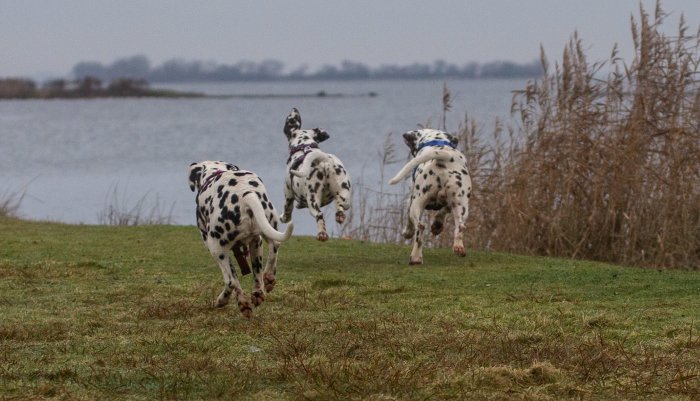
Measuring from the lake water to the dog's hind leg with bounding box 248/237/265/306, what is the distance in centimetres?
742

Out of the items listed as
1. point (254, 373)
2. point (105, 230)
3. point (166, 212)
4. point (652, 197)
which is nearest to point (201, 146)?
point (166, 212)

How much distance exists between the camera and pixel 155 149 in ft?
140

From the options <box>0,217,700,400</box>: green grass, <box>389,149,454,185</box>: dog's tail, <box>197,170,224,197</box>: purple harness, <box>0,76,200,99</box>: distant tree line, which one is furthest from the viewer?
<box>0,76,200,99</box>: distant tree line

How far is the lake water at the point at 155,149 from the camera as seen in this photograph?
26219 mm

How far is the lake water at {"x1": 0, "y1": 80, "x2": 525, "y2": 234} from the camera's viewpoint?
26.2 m

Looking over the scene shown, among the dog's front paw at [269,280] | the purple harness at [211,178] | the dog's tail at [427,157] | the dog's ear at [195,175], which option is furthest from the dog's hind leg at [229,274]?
the dog's tail at [427,157]

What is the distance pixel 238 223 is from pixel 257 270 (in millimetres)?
426

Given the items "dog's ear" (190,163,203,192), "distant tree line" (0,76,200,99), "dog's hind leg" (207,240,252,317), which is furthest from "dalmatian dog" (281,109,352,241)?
"distant tree line" (0,76,200,99)

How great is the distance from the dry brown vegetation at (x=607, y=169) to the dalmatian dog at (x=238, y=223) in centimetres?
596

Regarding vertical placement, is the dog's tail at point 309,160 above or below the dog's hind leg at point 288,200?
above

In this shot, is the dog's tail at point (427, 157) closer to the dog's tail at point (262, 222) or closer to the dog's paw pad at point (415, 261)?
the dog's paw pad at point (415, 261)

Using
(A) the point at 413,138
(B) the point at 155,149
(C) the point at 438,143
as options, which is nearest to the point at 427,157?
(C) the point at 438,143

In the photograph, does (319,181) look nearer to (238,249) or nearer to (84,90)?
(238,249)

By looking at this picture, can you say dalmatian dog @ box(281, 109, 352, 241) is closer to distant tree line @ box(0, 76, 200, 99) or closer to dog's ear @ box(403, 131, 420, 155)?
dog's ear @ box(403, 131, 420, 155)
